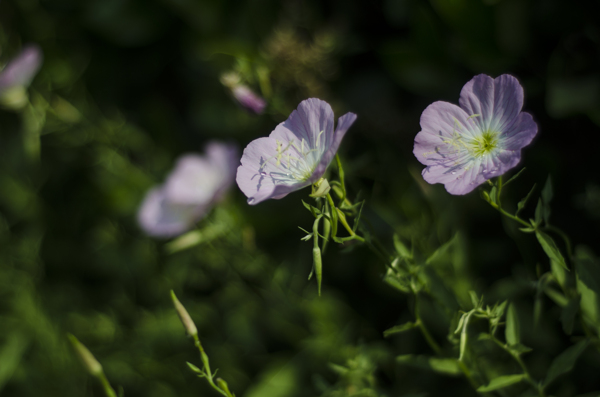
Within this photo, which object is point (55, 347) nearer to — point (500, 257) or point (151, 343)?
point (151, 343)

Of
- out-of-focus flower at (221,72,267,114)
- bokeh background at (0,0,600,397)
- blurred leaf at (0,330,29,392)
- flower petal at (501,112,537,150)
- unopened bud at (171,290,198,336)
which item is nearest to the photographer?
flower petal at (501,112,537,150)

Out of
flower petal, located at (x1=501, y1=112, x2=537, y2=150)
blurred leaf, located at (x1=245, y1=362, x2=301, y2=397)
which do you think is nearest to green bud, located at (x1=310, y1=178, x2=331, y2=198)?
flower petal, located at (x1=501, y1=112, x2=537, y2=150)

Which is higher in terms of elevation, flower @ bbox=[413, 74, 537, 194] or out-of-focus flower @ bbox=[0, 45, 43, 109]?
flower @ bbox=[413, 74, 537, 194]

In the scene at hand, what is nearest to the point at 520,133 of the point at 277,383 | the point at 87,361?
the point at 87,361

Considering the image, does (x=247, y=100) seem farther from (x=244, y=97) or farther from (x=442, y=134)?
(x=442, y=134)

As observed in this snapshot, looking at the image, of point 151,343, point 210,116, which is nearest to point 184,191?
point 210,116

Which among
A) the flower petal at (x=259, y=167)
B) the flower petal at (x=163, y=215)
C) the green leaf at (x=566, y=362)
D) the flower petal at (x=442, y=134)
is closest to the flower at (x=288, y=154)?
the flower petal at (x=259, y=167)

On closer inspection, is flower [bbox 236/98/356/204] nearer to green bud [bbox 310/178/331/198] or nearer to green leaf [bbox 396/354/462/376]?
green bud [bbox 310/178/331/198]
